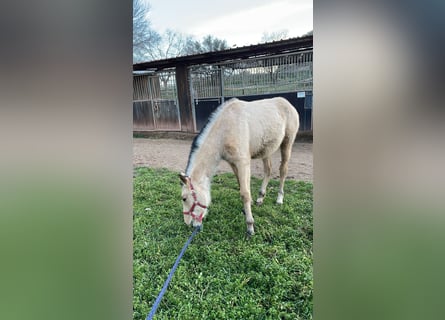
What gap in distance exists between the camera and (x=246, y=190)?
1266 mm

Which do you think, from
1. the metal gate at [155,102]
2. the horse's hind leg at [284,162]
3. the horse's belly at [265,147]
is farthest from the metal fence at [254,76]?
the horse's belly at [265,147]

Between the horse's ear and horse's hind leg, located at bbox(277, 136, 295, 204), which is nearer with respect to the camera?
horse's hind leg, located at bbox(277, 136, 295, 204)

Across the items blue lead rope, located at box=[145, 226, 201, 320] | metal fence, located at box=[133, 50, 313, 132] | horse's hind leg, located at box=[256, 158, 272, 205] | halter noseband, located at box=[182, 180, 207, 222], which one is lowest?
blue lead rope, located at box=[145, 226, 201, 320]

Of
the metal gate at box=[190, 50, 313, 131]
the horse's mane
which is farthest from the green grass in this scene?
the metal gate at box=[190, 50, 313, 131]

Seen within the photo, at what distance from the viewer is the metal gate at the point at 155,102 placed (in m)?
1.11

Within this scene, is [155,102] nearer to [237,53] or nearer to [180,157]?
[180,157]

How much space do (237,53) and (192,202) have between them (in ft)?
2.49

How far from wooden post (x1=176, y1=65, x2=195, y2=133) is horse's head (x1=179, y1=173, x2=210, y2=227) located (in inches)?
10.2

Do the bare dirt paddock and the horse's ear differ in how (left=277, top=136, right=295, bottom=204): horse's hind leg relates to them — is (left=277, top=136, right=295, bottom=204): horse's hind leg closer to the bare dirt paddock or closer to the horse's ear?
the bare dirt paddock

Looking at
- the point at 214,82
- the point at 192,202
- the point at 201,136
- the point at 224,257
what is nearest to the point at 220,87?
the point at 214,82

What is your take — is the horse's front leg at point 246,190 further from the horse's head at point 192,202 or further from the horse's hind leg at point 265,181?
the horse's head at point 192,202

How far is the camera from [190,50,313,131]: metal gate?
95cm
